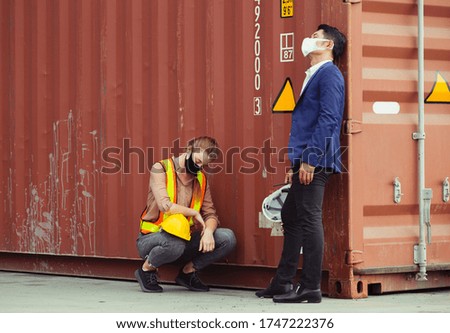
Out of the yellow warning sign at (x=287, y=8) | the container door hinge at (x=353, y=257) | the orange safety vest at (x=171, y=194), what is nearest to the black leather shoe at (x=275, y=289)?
the container door hinge at (x=353, y=257)

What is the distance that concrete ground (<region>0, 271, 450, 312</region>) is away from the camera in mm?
7164

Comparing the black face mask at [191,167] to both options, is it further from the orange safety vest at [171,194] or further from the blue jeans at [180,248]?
the blue jeans at [180,248]

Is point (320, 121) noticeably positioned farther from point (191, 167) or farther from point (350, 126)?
point (191, 167)

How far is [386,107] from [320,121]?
78cm

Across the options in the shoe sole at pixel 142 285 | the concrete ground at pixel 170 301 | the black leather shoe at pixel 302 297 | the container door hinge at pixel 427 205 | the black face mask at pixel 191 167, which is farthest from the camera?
the shoe sole at pixel 142 285

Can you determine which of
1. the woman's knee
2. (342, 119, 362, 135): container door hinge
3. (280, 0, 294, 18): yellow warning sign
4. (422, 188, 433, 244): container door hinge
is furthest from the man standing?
(422, 188, 433, 244): container door hinge

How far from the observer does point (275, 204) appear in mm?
8086

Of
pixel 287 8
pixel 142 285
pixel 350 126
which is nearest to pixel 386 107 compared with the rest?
pixel 350 126

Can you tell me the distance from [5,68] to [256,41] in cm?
300

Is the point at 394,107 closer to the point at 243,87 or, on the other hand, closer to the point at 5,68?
the point at 243,87

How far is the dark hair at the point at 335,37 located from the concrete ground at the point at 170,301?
177 cm

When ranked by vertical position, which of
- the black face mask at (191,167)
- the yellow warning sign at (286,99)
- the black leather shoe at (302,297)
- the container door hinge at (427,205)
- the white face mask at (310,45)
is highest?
the white face mask at (310,45)

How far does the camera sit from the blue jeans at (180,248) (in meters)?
8.12

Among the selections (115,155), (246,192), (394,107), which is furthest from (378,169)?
(115,155)
